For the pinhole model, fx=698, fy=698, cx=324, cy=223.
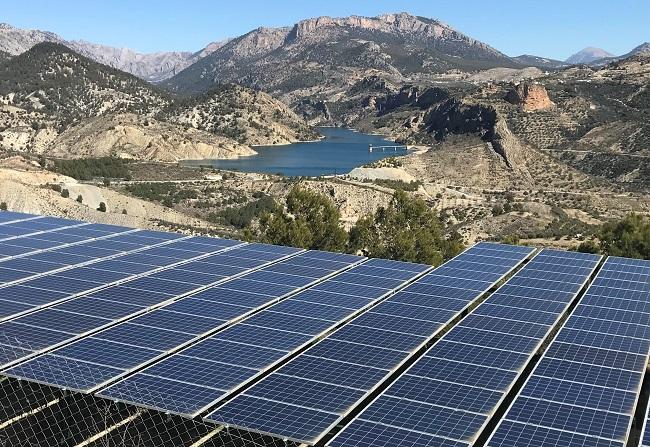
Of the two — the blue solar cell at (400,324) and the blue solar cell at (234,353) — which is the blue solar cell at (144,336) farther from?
the blue solar cell at (400,324)

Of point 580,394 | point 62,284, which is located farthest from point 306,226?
point 580,394

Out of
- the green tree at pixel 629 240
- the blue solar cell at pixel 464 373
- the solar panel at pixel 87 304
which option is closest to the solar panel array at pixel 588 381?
the blue solar cell at pixel 464 373

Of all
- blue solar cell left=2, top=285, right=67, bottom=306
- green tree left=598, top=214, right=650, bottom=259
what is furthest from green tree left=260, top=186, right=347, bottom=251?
blue solar cell left=2, top=285, right=67, bottom=306

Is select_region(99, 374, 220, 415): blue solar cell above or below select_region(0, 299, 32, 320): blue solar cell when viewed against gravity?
below

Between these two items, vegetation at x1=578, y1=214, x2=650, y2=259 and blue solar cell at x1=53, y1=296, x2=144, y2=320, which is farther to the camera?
vegetation at x1=578, y1=214, x2=650, y2=259

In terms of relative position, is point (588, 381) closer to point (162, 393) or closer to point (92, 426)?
point (162, 393)

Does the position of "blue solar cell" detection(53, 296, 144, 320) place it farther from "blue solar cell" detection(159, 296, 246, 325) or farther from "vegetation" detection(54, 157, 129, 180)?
"vegetation" detection(54, 157, 129, 180)

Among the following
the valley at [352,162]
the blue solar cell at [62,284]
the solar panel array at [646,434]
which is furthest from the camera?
the valley at [352,162]
